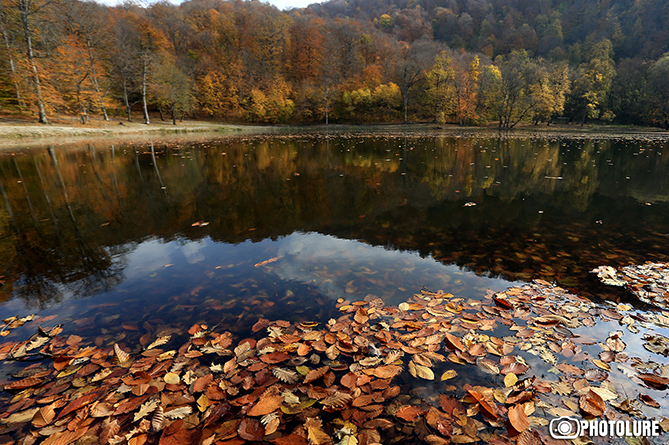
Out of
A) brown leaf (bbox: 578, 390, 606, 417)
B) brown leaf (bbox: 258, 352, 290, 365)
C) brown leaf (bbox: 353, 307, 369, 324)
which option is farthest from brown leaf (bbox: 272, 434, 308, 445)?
brown leaf (bbox: 578, 390, 606, 417)

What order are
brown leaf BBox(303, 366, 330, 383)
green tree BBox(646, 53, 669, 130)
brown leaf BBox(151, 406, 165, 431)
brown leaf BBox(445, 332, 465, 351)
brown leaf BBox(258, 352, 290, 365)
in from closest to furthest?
1. brown leaf BBox(151, 406, 165, 431)
2. brown leaf BBox(303, 366, 330, 383)
3. brown leaf BBox(258, 352, 290, 365)
4. brown leaf BBox(445, 332, 465, 351)
5. green tree BBox(646, 53, 669, 130)

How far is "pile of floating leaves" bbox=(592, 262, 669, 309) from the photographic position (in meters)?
3.68

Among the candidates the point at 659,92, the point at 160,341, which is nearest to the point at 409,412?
the point at 160,341

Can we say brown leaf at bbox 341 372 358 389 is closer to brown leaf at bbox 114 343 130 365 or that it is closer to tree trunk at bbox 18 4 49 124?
brown leaf at bbox 114 343 130 365

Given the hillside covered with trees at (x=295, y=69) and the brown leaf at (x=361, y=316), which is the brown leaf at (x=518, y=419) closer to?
the brown leaf at (x=361, y=316)

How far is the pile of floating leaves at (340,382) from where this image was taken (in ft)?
6.65

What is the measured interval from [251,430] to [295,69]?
95.4 meters

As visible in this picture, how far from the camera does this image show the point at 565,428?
2.04 m

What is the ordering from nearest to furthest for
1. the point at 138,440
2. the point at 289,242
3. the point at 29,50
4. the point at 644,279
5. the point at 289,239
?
1. the point at 138,440
2. the point at 644,279
3. the point at 289,242
4. the point at 289,239
5. the point at 29,50

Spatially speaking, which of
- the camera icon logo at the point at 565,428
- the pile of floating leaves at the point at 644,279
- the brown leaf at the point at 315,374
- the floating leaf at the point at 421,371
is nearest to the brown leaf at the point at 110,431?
the brown leaf at the point at 315,374

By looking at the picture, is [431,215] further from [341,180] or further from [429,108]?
[429,108]

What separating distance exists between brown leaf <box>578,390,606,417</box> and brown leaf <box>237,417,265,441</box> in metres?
2.38

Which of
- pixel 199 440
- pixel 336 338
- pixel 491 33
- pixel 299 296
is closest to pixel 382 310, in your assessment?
pixel 336 338

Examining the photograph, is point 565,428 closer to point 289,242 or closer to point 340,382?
point 340,382
